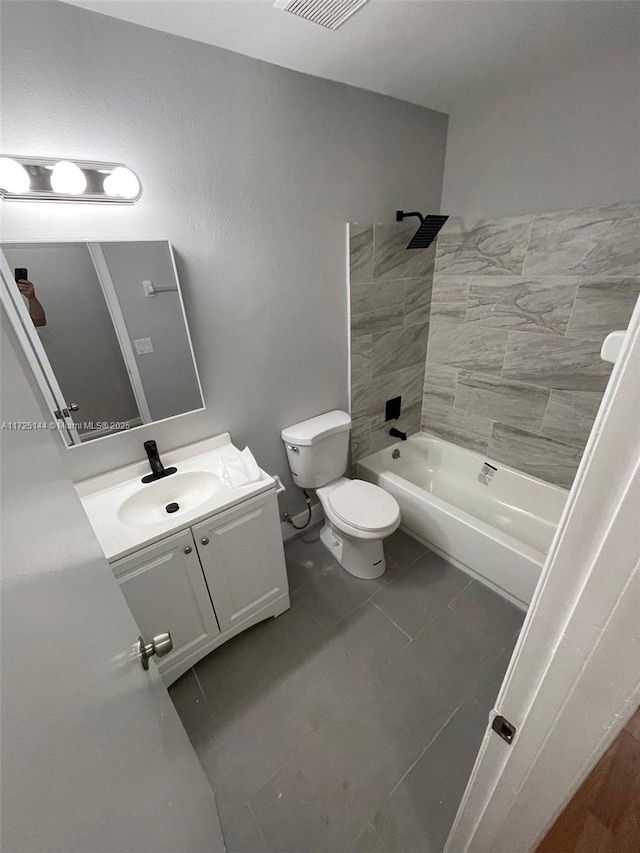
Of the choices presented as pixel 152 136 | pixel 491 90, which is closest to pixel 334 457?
pixel 152 136

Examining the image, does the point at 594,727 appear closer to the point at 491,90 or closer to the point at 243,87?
the point at 243,87

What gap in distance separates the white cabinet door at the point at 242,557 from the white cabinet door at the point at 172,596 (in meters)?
0.04

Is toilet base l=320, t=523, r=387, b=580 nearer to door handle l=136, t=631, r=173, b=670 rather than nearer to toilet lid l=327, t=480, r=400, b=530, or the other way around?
toilet lid l=327, t=480, r=400, b=530

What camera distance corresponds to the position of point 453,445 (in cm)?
249

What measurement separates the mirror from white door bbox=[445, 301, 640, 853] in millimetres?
1429

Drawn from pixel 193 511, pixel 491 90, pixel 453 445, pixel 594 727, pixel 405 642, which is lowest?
pixel 405 642

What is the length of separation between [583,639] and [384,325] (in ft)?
6.25

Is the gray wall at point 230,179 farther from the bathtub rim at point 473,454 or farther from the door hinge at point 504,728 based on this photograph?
the door hinge at point 504,728

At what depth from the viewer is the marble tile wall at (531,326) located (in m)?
1.60

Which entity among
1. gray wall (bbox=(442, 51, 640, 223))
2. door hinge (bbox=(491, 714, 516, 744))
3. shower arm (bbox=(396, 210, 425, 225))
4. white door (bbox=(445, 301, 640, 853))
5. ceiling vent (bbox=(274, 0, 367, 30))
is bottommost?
door hinge (bbox=(491, 714, 516, 744))

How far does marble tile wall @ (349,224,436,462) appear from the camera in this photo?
6.18ft

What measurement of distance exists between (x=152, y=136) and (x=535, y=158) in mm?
1723

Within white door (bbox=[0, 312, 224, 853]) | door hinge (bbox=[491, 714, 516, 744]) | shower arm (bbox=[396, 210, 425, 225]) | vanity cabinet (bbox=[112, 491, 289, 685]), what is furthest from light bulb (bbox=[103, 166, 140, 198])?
door hinge (bbox=[491, 714, 516, 744])

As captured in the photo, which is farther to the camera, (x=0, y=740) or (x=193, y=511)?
(x=193, y=511)
